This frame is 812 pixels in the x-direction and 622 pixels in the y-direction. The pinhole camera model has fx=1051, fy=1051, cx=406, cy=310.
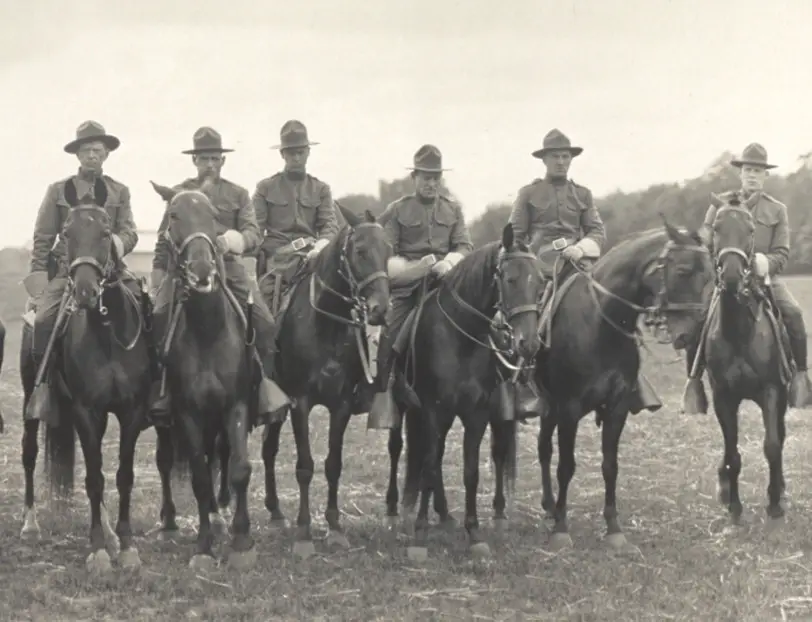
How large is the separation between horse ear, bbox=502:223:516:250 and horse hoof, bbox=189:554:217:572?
10.5 ft

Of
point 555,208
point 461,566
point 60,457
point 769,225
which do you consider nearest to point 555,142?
point 555,208

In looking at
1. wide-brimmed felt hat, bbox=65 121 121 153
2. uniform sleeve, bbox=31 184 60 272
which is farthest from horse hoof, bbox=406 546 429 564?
wide-brimmed felt hat, bbox=65 121 121 153

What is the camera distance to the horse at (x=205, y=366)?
24.7 ft

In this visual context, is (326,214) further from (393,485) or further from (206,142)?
(393,485)

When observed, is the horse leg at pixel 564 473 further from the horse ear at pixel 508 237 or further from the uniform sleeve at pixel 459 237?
the uniform sleeve at pixel 459 237

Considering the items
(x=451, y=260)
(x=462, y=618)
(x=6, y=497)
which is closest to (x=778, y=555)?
(x=462, y=618)

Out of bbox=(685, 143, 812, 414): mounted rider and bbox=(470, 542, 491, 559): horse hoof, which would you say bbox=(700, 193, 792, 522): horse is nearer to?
bbox=(685, 143, 812, 414): mounted rider

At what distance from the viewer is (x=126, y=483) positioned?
26.6 ft

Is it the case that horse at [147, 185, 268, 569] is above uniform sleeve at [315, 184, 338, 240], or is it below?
below

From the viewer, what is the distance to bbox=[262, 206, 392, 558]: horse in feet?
27.2

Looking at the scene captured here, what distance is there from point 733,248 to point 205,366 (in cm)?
425

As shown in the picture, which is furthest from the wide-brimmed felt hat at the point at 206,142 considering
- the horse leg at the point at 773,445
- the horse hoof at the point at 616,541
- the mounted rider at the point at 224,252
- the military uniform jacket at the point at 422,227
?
the horse leg at the point at 773,445

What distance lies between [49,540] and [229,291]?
2.74 metres

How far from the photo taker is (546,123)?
2281cm
